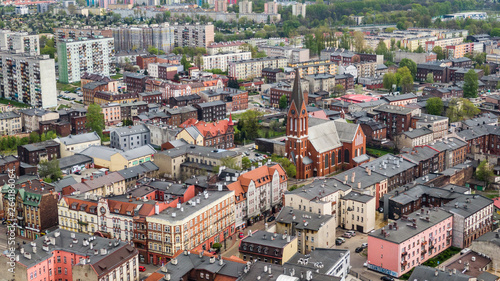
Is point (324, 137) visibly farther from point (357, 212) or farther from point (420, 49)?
point (420, 49)

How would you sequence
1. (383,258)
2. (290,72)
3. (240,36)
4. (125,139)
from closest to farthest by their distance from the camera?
(383,258), (125,139), (290,72), (240,36)

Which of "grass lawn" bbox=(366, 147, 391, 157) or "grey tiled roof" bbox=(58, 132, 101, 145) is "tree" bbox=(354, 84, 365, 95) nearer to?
"grass lawn" bbox=(366, 147, 391, 157)

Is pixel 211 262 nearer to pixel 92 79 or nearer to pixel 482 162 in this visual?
pixel 482 162

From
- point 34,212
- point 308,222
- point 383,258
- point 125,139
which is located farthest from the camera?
point 125,139

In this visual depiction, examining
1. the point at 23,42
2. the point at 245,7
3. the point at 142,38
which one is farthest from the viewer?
the point at 245,7

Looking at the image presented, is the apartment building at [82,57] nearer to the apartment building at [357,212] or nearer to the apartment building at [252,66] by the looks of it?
the apartment building at [252,66]

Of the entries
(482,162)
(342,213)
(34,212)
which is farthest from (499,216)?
(34,212)


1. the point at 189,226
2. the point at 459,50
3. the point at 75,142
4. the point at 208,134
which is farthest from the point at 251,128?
the point at 459,50
